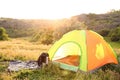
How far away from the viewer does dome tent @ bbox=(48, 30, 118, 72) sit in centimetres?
1019

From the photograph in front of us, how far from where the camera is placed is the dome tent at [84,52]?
33.4 feet

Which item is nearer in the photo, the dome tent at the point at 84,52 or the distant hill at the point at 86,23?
the dome tent at the point at 84,52

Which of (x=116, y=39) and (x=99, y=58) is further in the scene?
(x=116, y=39)

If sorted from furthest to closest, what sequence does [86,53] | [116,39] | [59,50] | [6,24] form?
[6,24] → [116,39] → [59,50] → [86,53]

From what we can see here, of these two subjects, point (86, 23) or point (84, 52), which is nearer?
point (84, 52)

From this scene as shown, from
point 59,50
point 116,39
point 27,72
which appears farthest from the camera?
point 116,39

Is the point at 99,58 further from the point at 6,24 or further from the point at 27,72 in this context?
the point at 6,24

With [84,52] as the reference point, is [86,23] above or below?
above

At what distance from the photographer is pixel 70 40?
11.2 m

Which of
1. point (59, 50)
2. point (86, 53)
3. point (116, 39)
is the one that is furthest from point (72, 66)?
point (116, 39)

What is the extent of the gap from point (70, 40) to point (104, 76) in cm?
277

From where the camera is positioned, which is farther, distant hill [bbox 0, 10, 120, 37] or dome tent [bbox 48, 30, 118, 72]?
distant hill [bbox 0, 10, 120, 37]

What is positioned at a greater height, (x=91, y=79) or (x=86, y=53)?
(x=86, y=53)

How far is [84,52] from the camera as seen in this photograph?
10.3 m
